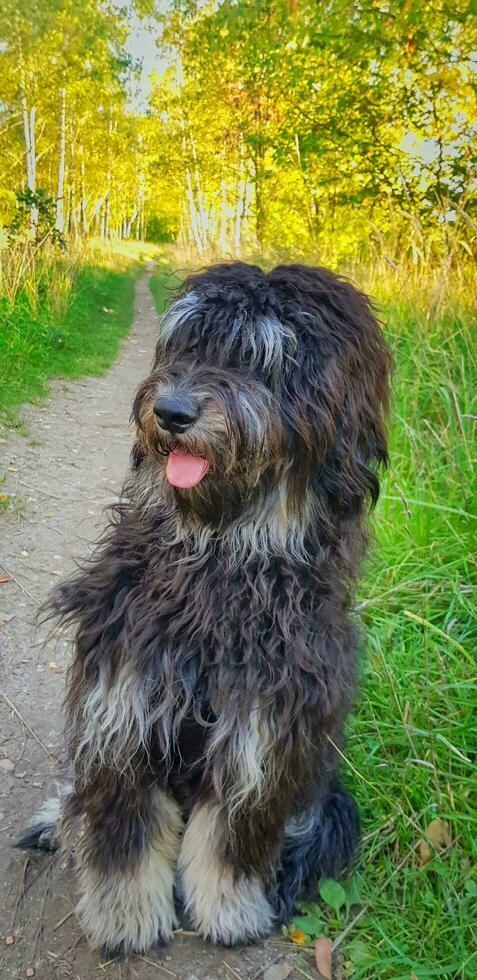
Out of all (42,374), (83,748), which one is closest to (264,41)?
(42,374)

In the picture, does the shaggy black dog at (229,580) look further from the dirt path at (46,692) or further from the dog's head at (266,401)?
the dirt path at (46,692)

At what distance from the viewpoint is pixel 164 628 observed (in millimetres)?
1773

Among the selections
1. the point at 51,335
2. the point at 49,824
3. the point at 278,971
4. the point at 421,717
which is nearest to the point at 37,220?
the point at 51,335

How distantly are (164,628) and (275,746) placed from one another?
0.43 m

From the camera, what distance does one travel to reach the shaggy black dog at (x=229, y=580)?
1.71 m

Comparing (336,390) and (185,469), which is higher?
(336,390)

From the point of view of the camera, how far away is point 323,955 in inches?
80.7

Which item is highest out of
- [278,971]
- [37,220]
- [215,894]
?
[37,220]

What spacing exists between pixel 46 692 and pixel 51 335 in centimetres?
642

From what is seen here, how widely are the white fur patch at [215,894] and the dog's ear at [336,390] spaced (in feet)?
3.49

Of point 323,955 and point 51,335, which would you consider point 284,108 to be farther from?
point 323,955

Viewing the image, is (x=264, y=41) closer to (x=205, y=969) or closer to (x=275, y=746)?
(x=275, y=746)

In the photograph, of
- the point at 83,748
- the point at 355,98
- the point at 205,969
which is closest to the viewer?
the point at 83,748

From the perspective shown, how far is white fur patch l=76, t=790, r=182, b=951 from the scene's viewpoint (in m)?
1.99
